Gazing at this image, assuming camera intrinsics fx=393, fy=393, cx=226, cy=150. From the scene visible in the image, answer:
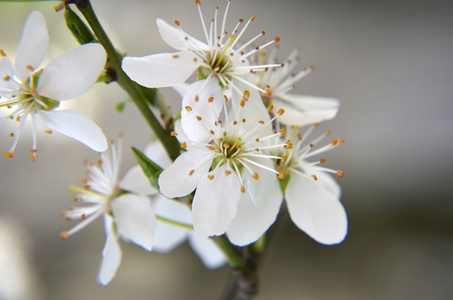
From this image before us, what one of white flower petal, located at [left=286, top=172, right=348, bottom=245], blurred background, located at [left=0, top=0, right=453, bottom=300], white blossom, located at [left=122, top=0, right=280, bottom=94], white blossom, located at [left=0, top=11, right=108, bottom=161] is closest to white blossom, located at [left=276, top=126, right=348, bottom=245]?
white flower petal, located at [left=286, top=172, right=348, bottom=245]

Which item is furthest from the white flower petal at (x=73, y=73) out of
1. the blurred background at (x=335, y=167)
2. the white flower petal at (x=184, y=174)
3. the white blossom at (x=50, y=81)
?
the blurred background at (x=335, y=167)

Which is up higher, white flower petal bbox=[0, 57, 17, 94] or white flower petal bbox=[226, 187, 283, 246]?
white flower petal bbox=[0, 57, 17, 94]

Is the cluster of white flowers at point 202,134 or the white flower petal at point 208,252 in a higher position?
the cluster of white flowers at point 202,134

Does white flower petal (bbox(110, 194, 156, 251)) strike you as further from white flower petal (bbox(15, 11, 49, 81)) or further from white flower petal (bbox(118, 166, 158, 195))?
white flower petal (bbox(15, 11, 49, 81))

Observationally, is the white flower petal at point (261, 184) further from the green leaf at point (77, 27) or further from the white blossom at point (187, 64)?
the green leaf at point (77, 27)

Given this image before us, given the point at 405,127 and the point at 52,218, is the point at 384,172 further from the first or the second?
the point at 52,218

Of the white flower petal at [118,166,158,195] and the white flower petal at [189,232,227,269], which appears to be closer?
the white flower petal at [118,166,158,195]

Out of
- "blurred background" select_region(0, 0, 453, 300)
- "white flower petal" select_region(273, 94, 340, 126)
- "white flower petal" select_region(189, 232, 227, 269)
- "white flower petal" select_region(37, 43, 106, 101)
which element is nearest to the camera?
"white flower petal" select_region(37, 43, 106, 101)
